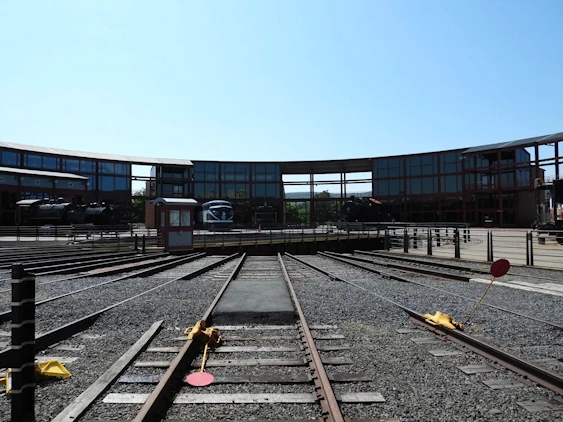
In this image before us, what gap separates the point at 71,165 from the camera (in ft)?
201

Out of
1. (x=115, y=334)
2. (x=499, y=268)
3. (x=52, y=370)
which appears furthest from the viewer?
(x=499, y=268)

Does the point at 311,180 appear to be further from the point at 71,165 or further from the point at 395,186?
the point at 71,165

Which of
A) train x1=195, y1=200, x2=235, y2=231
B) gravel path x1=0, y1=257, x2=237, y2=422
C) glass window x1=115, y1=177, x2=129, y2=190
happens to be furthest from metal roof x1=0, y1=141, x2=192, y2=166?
gravel path x1=0, y1=257, x2=237, y2=422

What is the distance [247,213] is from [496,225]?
36827mm

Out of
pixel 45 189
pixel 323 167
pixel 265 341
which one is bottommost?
pixel 265 341

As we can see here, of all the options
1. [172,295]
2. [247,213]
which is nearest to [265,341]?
[172,295]

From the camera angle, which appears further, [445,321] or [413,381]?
[445,321]

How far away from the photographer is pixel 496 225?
2108 inches

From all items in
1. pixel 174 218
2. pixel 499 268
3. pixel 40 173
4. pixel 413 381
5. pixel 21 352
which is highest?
pixel 40 173

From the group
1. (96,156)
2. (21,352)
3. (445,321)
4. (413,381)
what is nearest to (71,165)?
(96,156)

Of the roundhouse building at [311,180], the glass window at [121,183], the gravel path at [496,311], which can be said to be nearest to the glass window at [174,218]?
the gravel path at [496,311]

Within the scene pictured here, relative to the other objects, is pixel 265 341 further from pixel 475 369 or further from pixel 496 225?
pixel 496 225

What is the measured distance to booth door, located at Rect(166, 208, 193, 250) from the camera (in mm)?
22141

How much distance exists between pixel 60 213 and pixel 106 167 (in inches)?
1005
